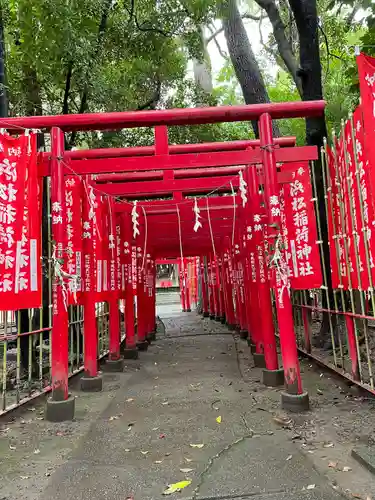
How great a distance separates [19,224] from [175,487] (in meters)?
3.42

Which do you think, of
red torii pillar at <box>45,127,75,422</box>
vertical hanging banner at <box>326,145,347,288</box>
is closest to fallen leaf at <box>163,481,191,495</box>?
red torii pillar at <box>45,127,75,422</box>

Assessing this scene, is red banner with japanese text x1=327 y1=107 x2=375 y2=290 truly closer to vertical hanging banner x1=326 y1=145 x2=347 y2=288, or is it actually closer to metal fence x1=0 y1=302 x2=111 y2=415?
vertical hanging banner x1=326 y1=145 x2=347 y2=288

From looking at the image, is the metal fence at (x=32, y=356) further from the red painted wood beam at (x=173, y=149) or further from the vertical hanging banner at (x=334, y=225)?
the vertical hanging banner at (x=334, y=225)

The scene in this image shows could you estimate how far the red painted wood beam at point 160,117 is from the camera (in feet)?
18.0

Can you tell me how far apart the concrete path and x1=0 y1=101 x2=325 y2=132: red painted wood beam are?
3.83 m

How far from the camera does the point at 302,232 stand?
659 cm

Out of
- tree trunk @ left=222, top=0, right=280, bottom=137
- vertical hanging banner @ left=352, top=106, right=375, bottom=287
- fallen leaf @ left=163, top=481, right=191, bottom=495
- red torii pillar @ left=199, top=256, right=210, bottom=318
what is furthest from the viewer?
red torii pillar @ left=199, top=256, right=210, bottom=318

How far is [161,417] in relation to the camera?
211 inches

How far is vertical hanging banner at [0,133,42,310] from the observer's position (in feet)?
16.3

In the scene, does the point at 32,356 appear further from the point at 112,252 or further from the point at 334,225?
the point at 334,225

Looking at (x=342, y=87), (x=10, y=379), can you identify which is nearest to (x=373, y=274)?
(x=10, y=379)

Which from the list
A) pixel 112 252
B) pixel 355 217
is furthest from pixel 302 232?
pixel 112 252

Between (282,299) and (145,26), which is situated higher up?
(145,26)

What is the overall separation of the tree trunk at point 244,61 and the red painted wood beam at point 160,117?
4.13 meters
